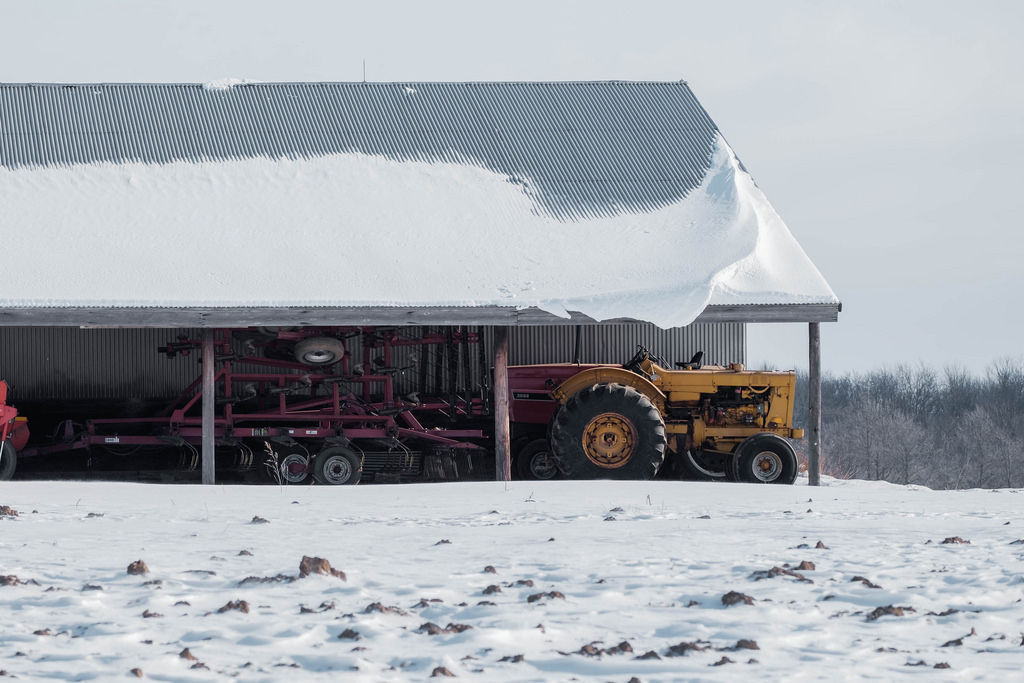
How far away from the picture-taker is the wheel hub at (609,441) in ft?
48.3

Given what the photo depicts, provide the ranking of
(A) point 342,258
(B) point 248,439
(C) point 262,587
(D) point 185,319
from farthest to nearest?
(B) point 248,439, (A) point 342,258, (D) point 185,319, (C) point 262,587

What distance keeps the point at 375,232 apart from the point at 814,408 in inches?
233

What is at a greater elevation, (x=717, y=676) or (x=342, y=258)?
(x=342, y=258)

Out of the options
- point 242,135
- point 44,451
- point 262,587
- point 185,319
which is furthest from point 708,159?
point 262,587

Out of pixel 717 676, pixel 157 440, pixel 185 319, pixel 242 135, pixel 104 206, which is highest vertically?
pixel 242 135

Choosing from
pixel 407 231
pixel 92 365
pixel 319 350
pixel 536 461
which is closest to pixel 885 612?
pixel 536 461

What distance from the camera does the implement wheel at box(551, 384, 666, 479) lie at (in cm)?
1464

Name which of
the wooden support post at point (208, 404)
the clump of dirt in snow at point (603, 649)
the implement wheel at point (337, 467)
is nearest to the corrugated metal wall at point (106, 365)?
the implement wheel at point (337, 467)

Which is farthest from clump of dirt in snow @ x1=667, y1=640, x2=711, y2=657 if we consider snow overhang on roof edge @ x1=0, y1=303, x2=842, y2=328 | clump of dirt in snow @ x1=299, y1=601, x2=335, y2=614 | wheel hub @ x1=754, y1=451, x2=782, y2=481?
wheel hub @ x1=754, y1=451, x2=782, y2=481

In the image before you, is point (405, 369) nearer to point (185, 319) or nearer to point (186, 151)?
point (185, 319)

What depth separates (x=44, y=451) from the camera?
632 inches

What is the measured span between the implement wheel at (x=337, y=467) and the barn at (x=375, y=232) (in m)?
1.32

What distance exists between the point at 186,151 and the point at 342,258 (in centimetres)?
456

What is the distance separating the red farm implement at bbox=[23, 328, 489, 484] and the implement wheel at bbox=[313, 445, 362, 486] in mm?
12
